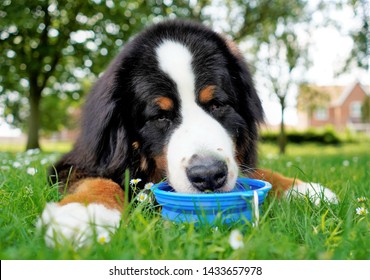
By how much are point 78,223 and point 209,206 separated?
71cm

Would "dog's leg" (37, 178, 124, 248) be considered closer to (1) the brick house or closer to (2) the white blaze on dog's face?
(2) the white blaze on dog's face

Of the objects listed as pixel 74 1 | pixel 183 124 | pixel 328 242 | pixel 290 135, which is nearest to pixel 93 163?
pixel 183 124

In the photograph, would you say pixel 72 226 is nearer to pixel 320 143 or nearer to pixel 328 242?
pixel 328 242

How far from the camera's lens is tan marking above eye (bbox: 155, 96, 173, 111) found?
10.2ft

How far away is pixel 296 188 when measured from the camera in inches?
134

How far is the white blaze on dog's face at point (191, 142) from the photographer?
2525mm

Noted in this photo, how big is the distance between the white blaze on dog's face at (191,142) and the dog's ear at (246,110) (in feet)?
1.63

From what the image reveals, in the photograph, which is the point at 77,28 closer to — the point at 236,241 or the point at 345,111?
the point at 236,241

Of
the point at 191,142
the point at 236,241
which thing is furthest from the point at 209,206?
the point at 191,142

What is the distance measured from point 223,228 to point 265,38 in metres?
19.0

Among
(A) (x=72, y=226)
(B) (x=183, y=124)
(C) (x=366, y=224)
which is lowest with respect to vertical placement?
→ (C) (x=366, y=224)

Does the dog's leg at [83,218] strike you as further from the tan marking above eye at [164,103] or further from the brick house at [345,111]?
the brick house at [345,111]

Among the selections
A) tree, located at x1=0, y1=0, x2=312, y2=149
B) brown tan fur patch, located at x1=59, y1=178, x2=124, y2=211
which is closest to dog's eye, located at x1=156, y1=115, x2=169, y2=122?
brown tan fur patch, located at x1=59, y1=178, x2=124, y2=211
